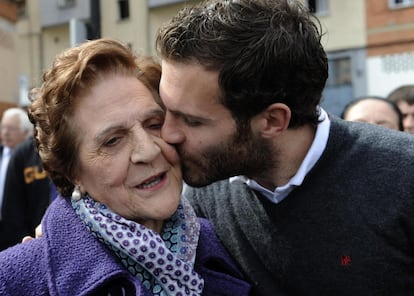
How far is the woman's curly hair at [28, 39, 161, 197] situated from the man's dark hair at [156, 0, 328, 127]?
0.60 ft

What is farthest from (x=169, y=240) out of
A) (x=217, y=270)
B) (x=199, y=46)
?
(x=199, y=46)

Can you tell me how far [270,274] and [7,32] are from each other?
16408 millimetres

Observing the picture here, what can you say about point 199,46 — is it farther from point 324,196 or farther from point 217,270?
point 217,270

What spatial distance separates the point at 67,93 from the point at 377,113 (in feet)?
8.86

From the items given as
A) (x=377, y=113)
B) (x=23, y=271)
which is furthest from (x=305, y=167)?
(x=377, y=113)

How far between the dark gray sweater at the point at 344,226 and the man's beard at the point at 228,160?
16cm

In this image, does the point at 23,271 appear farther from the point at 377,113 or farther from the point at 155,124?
the point at 377,113

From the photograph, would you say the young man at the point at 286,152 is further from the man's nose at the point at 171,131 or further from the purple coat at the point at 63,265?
the purple coat at the point at 63,265

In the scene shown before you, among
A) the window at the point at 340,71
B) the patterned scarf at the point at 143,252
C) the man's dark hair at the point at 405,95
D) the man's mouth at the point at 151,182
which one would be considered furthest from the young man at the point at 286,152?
the window at the point at 340,71

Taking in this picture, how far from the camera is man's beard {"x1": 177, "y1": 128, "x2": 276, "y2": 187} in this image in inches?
78.4

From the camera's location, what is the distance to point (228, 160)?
6.56 ft

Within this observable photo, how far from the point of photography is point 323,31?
2178 mm

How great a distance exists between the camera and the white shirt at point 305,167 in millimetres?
1967

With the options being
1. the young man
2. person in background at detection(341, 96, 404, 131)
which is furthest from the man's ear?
person in background at detection(341, 96, 404, 131)
